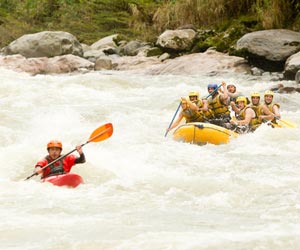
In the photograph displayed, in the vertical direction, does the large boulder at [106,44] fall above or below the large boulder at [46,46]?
Answer: below

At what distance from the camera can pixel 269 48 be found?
16422 millimetres

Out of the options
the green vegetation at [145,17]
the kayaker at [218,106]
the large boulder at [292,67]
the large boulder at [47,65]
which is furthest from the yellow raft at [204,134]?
the green vegetation at [145,17]

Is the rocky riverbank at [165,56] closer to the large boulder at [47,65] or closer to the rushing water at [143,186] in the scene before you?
the large boulder at [47,65]

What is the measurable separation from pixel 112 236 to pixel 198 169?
2.97m

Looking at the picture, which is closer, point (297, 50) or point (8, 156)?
point (8, 156)

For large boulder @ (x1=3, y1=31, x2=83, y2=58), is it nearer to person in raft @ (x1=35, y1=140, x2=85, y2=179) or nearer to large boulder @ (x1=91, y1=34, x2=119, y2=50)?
large boulder @ (x1=91, y1=34, x2=119, y2=50)

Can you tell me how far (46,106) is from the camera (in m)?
12.3

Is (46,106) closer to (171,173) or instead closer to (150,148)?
(150,148)

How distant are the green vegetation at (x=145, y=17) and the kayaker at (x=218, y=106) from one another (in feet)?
27.8

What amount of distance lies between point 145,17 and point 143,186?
18300mm

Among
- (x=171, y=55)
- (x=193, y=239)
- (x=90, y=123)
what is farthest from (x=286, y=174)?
(x=171, y=55)

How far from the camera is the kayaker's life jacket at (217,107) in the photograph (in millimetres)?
9938

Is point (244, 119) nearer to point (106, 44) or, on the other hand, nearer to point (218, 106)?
point (218, 106)

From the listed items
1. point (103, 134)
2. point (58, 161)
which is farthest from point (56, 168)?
point (103, 134)
